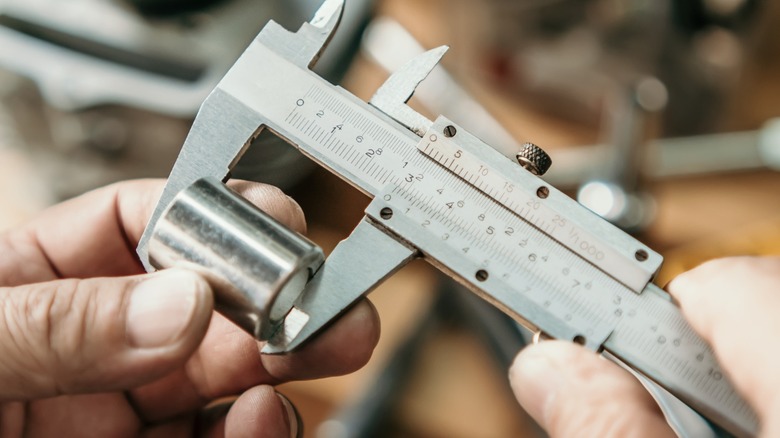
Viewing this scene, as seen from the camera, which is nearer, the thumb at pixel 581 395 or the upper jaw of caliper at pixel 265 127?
the thumb at pixel 581 395

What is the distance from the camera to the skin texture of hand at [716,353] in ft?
1.90

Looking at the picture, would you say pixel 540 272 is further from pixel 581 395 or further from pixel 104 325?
pixel 104 325

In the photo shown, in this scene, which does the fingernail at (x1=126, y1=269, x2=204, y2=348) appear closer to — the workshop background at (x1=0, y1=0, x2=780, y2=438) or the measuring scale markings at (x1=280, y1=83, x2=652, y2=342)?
the measuring scale markings at (x1=280, y1=83, x2=652, y2=342)

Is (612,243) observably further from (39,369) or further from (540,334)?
(39,369)

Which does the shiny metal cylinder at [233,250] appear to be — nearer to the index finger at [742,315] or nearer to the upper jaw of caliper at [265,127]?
the upper jaw of caliper at [265,127]

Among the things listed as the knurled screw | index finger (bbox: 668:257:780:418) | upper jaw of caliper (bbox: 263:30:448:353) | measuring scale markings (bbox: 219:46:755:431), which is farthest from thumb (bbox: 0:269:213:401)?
index finger (bbox: 668:257:780:418)

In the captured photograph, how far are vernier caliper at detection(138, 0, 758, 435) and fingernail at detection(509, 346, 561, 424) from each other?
0.04 meters

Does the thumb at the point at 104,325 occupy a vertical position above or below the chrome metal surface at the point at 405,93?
below

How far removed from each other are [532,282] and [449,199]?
117 millimetres

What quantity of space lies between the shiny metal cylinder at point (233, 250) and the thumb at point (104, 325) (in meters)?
0.02

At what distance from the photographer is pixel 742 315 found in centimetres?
62

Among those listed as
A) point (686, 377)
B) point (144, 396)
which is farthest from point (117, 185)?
point (686, 377)

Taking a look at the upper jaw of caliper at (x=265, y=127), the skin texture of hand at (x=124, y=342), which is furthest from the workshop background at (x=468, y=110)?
the upper jaw of caliper at (x=265, y=127)

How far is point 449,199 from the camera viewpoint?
71 cm
